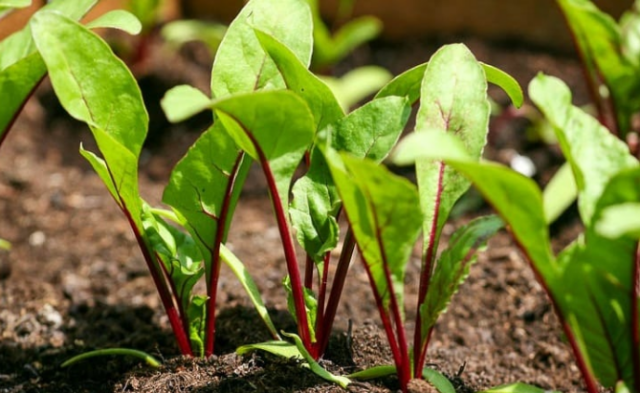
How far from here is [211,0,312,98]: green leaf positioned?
1290 mm

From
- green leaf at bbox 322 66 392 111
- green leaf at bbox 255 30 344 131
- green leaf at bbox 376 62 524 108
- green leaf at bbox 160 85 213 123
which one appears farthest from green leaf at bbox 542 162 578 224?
green leaf at bbox 160 85 213 123

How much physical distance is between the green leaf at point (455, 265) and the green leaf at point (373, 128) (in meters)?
0.16

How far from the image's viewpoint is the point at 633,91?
2.06 m

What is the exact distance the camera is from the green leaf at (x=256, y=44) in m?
1.29

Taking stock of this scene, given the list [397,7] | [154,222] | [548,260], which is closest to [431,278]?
[548,260]

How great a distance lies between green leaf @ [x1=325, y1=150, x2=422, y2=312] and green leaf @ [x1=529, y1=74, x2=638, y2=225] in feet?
0.63

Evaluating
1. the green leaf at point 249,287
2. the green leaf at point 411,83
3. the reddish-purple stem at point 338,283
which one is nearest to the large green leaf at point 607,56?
the green leaf at point 411,83

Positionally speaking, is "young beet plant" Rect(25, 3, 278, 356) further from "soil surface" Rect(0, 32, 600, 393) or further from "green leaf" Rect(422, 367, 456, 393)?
"green leaf" Rect(422, 367, 456, 393)

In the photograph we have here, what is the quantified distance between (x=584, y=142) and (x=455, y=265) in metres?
0.24

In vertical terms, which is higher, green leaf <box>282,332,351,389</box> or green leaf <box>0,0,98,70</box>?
green leaf <box>0,0,98,70</box>

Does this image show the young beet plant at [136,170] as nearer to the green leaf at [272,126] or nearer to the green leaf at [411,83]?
the green leaf at [272,126]

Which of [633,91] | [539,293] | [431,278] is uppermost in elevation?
[431,278]

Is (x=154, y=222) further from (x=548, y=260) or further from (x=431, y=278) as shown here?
(x=548, y=260)

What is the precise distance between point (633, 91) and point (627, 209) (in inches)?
52.3
